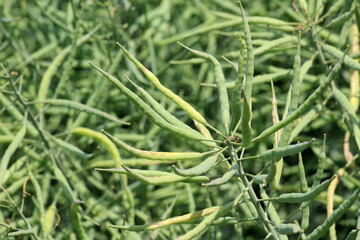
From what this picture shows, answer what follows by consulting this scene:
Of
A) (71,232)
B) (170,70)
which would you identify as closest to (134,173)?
(71,232)

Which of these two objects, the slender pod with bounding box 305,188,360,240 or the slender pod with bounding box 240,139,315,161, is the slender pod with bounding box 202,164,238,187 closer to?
the slender pod with bounding box 240,139,315,161

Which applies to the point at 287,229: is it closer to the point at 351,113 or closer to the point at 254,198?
the point at 254,198

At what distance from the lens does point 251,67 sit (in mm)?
754

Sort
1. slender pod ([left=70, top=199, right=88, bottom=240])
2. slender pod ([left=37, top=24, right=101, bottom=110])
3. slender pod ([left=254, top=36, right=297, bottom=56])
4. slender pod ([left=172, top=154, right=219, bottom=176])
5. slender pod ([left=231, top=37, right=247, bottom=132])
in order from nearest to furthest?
slender pod ([left=172, top=154, right=219, bottom=176])
slender pod ([left=231, top=37, right=247, bottom=132])
slender pod ([left=70, top=199, right=88, bottom=240])
slender pod ([left=254, top=36, right=297, bottom=56])
slender pod ([left=37, top=24, right=101, bottom=110])

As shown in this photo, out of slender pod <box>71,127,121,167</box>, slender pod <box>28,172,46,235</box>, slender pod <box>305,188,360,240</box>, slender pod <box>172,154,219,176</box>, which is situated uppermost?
slender pod <box>172,154,219,176</box>

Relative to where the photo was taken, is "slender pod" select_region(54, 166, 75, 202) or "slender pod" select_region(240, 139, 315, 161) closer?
"slender pod" select_region(240, 139, 315, 161)

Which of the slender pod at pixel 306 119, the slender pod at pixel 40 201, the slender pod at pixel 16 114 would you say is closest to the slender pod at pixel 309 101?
the slender pod at pixel 306 119

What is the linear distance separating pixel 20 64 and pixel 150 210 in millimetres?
539

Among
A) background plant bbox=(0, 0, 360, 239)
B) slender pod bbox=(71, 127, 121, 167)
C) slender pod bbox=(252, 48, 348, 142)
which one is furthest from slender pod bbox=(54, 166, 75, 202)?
slender pod bbox=(252, 48, 348, 142)

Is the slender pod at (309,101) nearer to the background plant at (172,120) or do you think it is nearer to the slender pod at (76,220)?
the background plant at (172,120)

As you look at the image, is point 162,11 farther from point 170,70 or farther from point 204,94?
point 204,94

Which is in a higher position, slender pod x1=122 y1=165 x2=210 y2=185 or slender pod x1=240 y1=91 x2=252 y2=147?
slender pod x1=240 y1=91 x2=252 y2=147

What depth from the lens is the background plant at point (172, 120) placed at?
33.1 inches

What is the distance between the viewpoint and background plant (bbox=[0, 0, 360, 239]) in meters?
0.84
